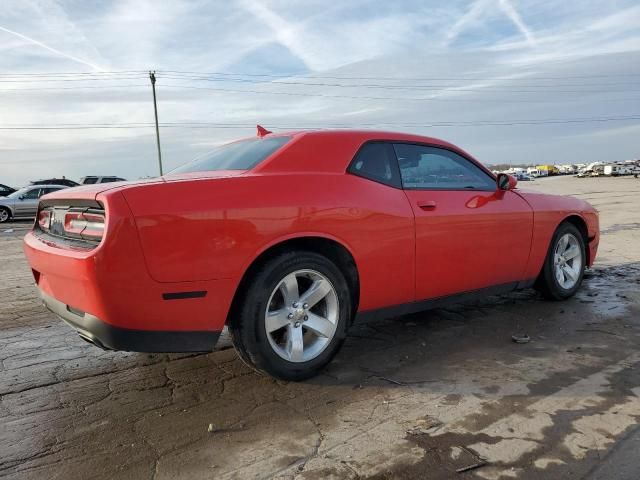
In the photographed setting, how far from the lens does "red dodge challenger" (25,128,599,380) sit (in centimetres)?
284

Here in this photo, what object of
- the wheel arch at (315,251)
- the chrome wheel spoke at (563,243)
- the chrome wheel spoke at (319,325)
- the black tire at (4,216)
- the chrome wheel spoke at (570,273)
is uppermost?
the wheel arch at (315,251)

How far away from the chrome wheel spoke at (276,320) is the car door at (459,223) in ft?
3.56

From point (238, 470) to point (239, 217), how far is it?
4.27 ft

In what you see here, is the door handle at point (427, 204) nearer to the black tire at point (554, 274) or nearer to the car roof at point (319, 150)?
the car roof at point (319, 150)

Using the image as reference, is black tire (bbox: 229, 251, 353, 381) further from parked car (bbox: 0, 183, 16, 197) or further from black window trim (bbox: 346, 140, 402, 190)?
parked car (bbox: 0, 183, 16, 197)

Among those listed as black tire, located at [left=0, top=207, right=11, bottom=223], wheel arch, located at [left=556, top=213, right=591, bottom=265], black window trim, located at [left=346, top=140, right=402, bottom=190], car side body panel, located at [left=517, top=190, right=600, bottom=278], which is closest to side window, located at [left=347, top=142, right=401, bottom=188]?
black window trim, located at [left=346, top=140, right=402, bottom=190]

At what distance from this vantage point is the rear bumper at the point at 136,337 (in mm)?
2865

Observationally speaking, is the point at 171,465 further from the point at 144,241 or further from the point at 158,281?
the point at 144,241

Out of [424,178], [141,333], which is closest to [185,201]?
[141,333]

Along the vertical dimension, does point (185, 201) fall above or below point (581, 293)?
above

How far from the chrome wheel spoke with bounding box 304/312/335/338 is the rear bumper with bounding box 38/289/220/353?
62cm

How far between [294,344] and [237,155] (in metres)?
1.46

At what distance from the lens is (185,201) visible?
291 centimetres

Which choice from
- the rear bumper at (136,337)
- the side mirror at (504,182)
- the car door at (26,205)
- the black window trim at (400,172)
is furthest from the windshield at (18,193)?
the side mirror at (504,182)
